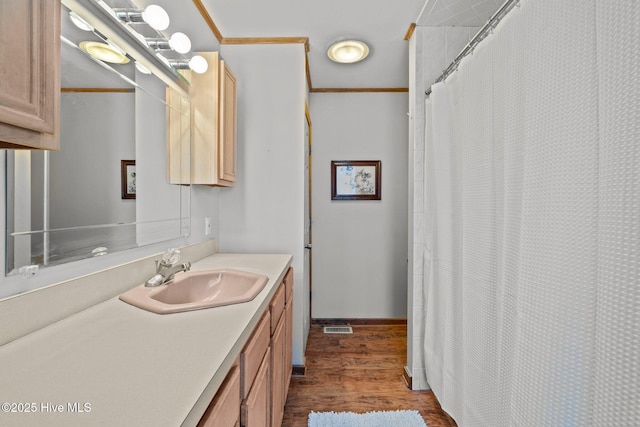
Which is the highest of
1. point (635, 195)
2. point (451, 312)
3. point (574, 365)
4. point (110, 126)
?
point (110, 126)

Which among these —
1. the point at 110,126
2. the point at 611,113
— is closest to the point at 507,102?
the point at 611,113

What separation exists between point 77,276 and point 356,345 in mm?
2226

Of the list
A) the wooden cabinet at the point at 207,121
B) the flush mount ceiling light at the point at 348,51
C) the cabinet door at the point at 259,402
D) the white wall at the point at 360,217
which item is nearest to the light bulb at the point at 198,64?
the wooden cabinet at the point at 207,121

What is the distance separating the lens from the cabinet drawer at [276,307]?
132 centimetres

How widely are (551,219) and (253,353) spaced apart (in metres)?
1.00

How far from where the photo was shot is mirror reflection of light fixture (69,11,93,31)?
96 cm

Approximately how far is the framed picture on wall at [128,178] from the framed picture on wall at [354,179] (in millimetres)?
2075

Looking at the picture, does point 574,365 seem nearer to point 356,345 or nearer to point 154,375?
point 154,375

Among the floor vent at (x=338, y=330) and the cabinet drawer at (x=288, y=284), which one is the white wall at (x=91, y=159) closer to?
the cabinet drawer at (x=288, y=284)

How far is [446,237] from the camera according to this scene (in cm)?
163

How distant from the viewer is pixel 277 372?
1426 millimetres

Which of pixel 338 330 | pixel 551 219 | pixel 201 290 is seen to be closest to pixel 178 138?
pixel 201 290

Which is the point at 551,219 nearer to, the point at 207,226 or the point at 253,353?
the point at 253,353

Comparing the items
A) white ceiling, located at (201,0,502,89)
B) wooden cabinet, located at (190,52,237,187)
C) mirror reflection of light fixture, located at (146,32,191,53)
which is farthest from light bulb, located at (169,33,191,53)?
white ceiling, located at (201,0,502,89)
